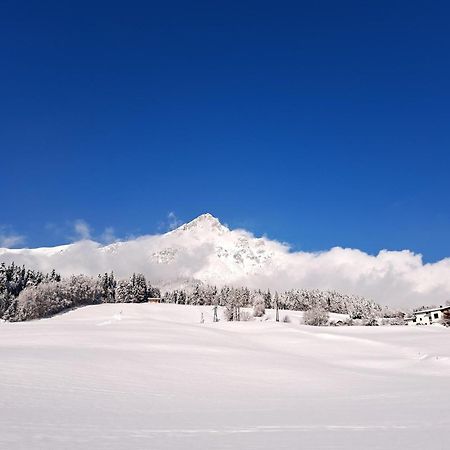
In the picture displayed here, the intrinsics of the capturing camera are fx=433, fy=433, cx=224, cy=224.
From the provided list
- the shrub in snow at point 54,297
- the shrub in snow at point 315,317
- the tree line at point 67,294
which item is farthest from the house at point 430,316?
the shrub in snow at point 54,297

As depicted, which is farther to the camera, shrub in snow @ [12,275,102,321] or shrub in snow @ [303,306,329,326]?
shrub in snow @ [303,306,329,326]

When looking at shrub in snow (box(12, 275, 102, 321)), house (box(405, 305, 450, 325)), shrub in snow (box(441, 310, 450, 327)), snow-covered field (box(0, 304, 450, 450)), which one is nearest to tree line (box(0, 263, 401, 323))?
shrub in snow (box(12, 275, 102, 321))

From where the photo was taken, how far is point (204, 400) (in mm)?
18969

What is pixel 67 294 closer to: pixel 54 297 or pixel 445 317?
pixel 54 297

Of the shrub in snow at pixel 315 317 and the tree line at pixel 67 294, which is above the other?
the tree line at pixel 67 294

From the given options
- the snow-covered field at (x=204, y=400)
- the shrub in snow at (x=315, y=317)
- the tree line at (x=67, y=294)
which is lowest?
the snow-covered field at (x=204, y=400)

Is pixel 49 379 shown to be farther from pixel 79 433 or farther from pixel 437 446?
pixel 437 446

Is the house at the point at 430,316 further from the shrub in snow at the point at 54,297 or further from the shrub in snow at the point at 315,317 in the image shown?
the shrub in snow at the point at 54,297

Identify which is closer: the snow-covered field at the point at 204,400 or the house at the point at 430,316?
the snow-covered field at the point at 204,400

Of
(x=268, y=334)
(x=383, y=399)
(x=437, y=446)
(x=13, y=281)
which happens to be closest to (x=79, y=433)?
(x=437, y=446)

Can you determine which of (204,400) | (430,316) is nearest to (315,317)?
(430,316)

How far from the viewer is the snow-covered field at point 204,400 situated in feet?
30.8

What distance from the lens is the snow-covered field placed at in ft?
30.8

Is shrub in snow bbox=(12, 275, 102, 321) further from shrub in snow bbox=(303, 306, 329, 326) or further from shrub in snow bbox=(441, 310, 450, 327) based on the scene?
shrub in snow bbox=(441, 310, 450, 327)
